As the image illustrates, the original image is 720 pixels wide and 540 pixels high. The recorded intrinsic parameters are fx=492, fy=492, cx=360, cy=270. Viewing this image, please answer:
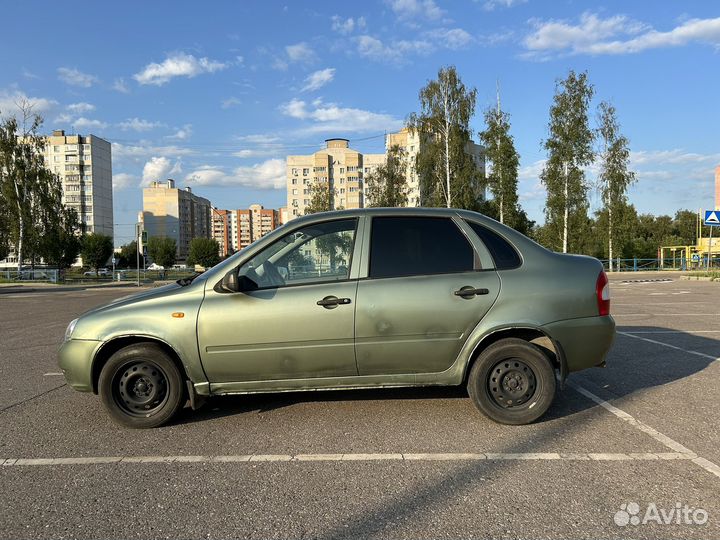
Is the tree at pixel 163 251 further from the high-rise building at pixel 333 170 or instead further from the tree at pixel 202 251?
the high-rise building at pixel 333 170

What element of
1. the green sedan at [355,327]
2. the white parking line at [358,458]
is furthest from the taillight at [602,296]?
the white parking line at [358,458]

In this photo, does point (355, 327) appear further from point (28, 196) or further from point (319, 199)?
point (28, 196)

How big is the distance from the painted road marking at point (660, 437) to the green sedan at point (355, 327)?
608 millimetres

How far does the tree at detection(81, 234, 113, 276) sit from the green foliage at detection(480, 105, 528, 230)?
5986 cm

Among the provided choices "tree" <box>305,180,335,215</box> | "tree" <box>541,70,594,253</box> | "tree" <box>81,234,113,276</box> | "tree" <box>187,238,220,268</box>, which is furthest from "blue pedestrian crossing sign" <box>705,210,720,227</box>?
"tree" <box>187,238,220,268</box>

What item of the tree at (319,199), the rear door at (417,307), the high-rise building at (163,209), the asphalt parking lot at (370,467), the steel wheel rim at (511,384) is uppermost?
the high-rise building at (163,209)

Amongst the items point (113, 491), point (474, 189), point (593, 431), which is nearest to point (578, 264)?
point (593, 431)

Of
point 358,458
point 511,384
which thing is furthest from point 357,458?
point 511,384

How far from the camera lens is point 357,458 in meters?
→ 3.59

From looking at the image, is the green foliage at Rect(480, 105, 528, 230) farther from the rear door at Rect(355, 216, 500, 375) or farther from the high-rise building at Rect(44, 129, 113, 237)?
the high-rise building at Rect(44, 129, 113, 237)

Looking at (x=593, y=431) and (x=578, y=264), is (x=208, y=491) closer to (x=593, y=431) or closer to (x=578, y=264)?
(x=593, y=431)

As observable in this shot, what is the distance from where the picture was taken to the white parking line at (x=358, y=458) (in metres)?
3.55

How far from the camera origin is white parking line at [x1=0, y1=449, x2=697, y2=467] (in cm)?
355

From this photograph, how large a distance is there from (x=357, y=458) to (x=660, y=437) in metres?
2.44
